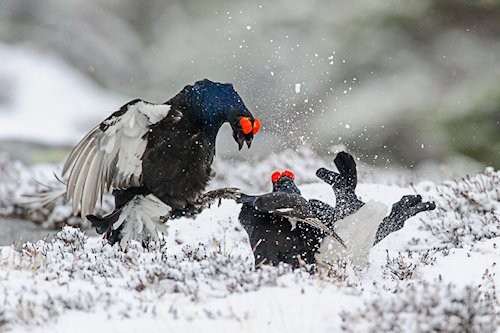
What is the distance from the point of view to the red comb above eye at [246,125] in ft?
21.7

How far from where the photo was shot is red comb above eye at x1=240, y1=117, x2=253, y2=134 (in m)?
6.60

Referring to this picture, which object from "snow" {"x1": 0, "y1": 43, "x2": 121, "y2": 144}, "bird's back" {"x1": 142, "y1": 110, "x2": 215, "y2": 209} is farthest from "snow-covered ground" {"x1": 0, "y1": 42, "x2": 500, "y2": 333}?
"snow" {"x1": 0, "y1": 43, "x2": 121, "y2": 144}

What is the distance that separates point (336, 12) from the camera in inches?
663

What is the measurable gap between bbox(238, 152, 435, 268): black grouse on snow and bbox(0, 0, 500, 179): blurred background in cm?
776

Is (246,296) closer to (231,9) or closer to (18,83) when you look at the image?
(231,9)

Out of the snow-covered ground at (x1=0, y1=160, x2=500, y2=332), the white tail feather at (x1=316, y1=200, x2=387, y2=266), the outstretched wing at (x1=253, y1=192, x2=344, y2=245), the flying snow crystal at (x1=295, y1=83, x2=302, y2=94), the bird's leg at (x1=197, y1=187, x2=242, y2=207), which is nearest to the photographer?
the snow-covered ground at (x1=0, y1=160, x2=500, y2=332)

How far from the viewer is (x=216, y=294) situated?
15.3 feet

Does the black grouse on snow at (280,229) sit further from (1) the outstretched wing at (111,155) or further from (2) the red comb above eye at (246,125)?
(1) the outstretched wing at (111,155)

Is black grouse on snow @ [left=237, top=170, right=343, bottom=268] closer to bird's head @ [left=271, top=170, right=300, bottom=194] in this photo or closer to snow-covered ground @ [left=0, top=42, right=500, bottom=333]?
snow-covered ground @ [left=0, top=42, right=500, bottom=333]

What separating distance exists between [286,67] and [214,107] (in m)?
10.7

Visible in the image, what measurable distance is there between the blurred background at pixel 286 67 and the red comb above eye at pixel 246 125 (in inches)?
299

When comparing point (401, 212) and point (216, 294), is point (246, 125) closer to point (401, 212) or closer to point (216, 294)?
point (401, 212)

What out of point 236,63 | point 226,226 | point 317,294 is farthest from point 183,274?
point 236,63

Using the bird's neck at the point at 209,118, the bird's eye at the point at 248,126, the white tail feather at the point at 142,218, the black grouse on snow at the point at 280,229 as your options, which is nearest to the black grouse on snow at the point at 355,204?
the black grouse on snow at the point at 280,229
